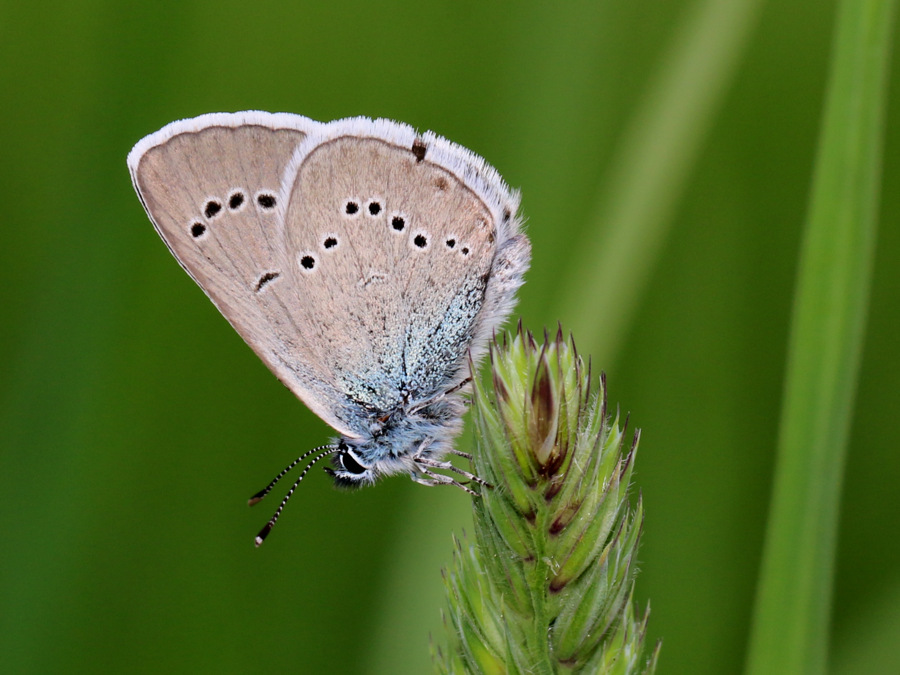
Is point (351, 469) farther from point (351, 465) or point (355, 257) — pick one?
point (355, 257)

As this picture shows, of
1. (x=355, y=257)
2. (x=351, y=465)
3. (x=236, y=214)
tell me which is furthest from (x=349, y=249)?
(x=351, y=465)

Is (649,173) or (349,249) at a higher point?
(649,173)

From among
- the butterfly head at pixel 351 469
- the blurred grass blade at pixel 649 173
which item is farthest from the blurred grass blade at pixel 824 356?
the butterfly head at pixel 351 469

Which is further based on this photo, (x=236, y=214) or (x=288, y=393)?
Result: (x=288, y=393)

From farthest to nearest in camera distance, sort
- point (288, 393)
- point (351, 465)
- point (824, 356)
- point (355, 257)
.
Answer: point (288, 393), point (355, 257), point (351, 465), point (824, 356)

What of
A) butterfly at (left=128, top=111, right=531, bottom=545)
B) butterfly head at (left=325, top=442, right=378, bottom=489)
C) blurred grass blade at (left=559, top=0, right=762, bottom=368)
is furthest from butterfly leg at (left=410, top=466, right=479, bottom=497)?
blurred grass blade at (left=559, top=0, right=762, bottom=368)

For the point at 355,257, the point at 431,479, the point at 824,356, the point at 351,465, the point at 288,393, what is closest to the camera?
the point at 824,356

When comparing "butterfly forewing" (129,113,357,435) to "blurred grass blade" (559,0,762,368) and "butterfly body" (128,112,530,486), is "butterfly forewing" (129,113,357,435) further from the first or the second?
"blurred grass blade" (559,0,762,368)

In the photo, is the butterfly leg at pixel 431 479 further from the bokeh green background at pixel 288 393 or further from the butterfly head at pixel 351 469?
the butterfly head at pixel 351 469

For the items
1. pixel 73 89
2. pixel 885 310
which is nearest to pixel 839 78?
pixel 885 310
